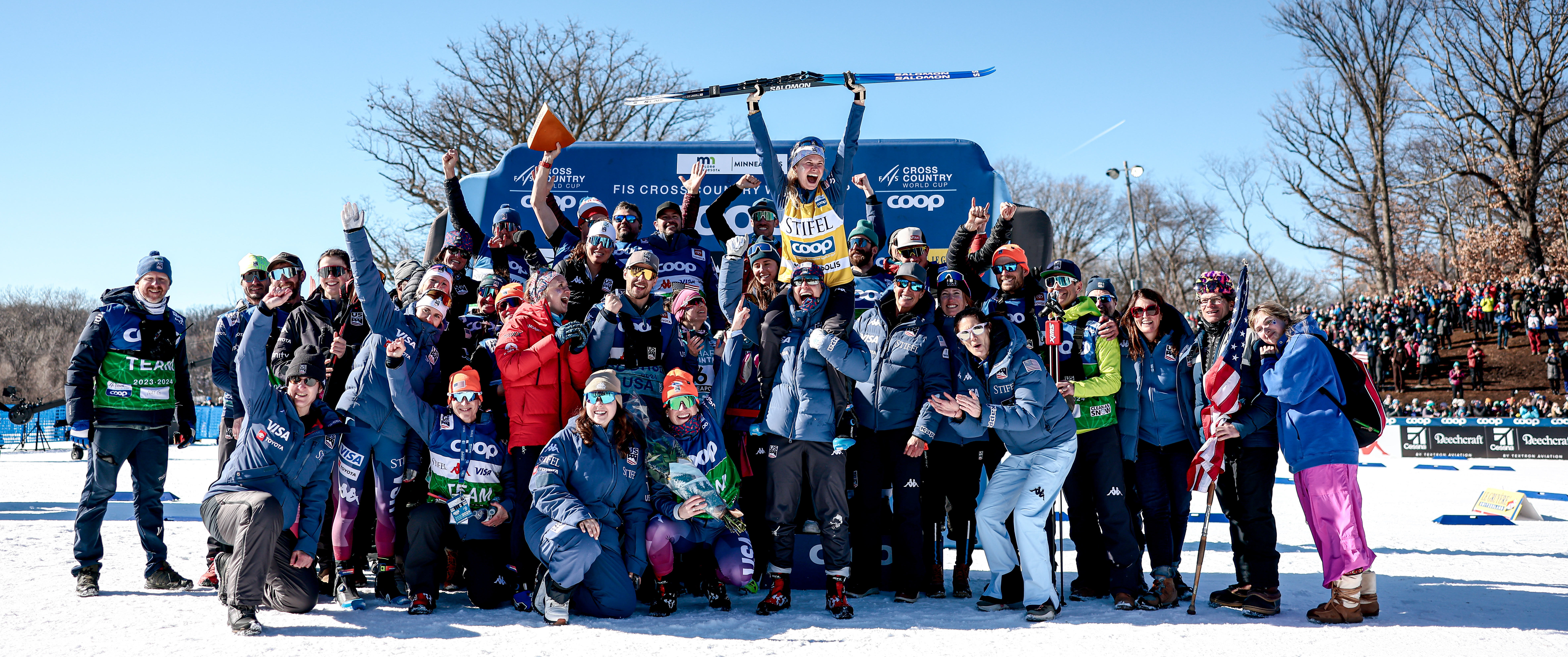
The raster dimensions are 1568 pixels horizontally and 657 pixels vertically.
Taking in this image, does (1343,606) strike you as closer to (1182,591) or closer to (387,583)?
(1182,591)

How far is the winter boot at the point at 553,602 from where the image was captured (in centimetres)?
457

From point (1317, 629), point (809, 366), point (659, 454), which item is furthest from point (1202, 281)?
point (659, 454)

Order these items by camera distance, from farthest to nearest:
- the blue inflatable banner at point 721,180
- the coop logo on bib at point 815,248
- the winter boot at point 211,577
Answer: the blue inflatable banner at point 721,180 → the coop logo on bib at point 815,248 → the winter boot at point 211,577

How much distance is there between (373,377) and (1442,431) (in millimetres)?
17519

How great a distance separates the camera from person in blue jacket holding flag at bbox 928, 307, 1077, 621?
16.2 ft

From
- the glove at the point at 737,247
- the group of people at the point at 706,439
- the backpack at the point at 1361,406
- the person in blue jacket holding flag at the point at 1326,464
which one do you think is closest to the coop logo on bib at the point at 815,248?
the group of people at the point at 706,439

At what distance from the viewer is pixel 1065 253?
37.3 m

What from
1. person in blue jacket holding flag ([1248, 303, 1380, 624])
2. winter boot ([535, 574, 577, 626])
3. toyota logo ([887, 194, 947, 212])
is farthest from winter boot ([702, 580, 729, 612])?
toyota logo ([887, 194, 947, 212])

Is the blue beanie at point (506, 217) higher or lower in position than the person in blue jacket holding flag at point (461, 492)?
higher

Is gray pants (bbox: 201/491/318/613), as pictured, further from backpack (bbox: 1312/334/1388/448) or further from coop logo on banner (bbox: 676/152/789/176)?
backpack (bbox: 1312/334/1388/448)

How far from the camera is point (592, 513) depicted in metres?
4.80

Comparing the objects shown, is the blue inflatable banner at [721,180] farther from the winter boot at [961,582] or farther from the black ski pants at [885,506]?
the winter boot at [961,582]

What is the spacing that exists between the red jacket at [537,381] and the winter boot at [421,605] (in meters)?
0.85

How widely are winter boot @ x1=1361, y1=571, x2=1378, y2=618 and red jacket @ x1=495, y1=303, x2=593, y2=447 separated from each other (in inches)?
159
